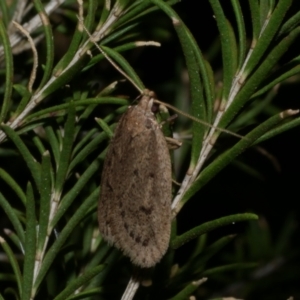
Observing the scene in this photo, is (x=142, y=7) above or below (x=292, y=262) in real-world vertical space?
above

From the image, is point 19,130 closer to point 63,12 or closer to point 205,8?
point 63,12

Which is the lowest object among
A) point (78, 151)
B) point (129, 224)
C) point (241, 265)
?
point (241, 265)

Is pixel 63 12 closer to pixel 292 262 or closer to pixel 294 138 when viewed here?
pixel 294 138

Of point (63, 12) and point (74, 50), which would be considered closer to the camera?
point (74, 50)

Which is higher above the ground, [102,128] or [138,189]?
[102,128]

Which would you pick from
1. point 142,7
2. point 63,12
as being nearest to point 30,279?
point 142,7

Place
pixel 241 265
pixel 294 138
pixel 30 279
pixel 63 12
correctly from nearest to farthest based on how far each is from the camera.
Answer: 1. pixel 30 279
2. pixel 241 265
3. pixel 63 12
4. pixel 294 138

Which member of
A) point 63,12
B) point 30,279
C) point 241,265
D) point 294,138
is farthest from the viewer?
point 294,138
